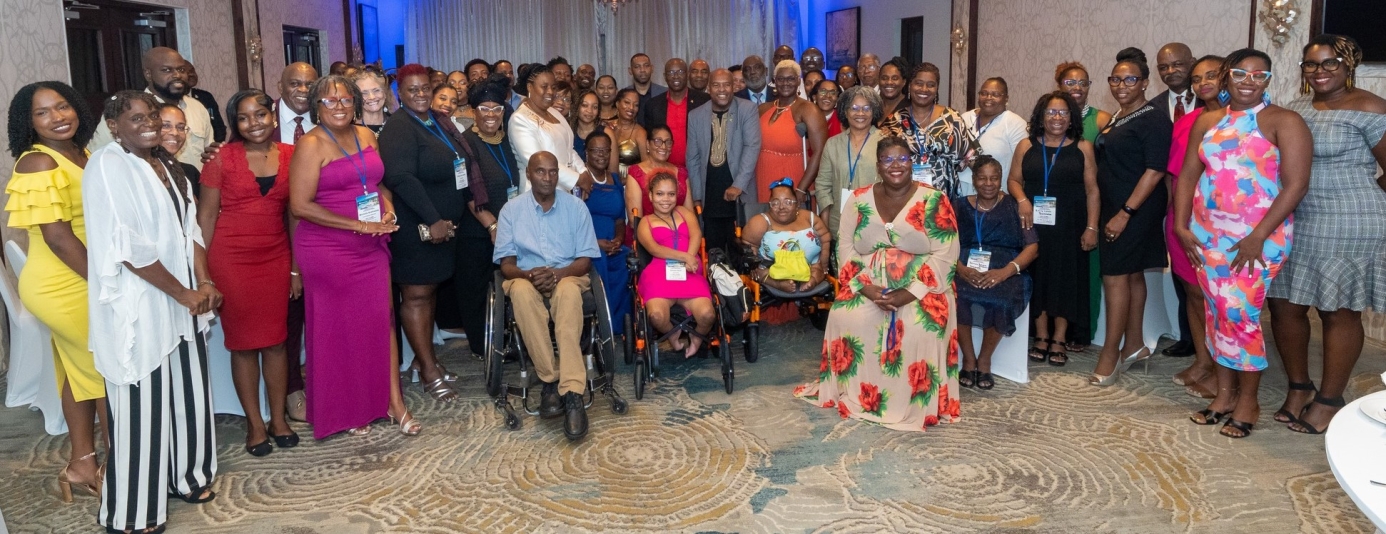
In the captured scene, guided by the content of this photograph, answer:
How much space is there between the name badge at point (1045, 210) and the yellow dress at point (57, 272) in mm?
4065

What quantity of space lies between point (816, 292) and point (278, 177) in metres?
2.66

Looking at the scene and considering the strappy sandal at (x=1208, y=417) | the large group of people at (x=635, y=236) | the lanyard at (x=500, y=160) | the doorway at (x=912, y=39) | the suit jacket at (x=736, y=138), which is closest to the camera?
the large group of people at (x=635, y=236)

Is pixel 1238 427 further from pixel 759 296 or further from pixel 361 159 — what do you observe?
pixel 361 159

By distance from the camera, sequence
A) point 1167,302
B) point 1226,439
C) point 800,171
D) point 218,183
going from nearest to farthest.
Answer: point 218,183 < point 1226,439 < point 1167,302 < point 800,171

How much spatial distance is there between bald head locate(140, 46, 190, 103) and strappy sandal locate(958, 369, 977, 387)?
428 centimetres

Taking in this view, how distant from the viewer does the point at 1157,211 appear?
14.9ft

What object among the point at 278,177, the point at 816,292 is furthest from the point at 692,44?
the point at 278,177

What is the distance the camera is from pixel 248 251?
11.9 feet

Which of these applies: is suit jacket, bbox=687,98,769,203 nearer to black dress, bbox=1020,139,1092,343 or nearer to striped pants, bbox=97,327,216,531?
black dress, bbox=1020,139,1092,343

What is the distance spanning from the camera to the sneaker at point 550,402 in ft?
13.5

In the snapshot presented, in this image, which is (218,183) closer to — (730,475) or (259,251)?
(259,251)

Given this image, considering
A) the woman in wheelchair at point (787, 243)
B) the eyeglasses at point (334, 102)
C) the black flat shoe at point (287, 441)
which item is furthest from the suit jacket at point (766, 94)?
the black flat shoe at point (287, 441)

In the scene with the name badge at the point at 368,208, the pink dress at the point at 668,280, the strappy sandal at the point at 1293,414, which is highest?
the name badge at the point at 368,208

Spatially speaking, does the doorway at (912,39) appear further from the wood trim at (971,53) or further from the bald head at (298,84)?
the bald head at (298,84)
